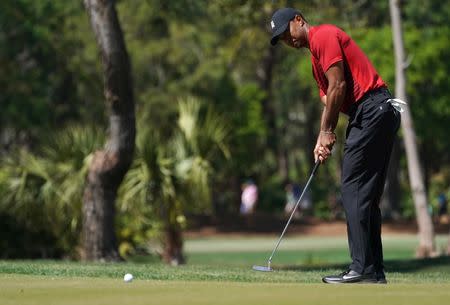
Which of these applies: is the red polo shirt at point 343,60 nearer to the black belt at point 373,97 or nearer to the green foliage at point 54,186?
the black belt at point 373,97

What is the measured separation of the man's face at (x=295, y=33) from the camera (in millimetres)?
9734

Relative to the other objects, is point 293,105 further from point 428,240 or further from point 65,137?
point 65,137

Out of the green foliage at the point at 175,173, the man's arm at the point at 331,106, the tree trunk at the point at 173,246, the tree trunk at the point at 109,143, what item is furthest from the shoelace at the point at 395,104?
the tree trunk at the point at 173,246

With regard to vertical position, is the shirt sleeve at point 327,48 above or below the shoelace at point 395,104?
above

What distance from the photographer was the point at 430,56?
4344 cm

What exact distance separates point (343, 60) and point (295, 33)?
439 mm

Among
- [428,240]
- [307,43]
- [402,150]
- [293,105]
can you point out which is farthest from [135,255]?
[293,105]

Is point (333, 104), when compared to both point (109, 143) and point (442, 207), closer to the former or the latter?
point (109, 143)

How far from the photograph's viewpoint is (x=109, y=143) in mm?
18125

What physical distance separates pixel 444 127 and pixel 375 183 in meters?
37.0

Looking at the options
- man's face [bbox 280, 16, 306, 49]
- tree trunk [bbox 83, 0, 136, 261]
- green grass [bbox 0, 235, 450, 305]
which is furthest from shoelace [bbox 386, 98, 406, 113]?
tree trunk [bbox 83, 0, 136, 261]

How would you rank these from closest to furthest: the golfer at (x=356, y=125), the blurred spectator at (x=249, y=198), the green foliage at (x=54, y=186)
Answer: the golfer at (x=356, y=125)
the green foliage at (x=54, y=186)
the blurred spectator at (x=249, y=198)

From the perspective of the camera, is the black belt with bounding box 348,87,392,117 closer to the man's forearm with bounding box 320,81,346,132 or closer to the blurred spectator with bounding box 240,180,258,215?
the man's forearm with bounding box 320,81,346,132

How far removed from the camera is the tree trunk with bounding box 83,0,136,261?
58.1ft
